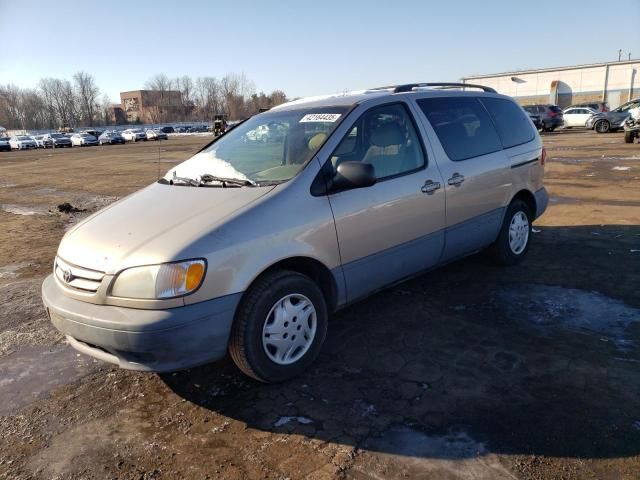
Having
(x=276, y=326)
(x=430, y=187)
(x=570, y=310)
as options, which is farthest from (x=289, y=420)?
(x=570, y=310)

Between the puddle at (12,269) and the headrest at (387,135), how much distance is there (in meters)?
4.74

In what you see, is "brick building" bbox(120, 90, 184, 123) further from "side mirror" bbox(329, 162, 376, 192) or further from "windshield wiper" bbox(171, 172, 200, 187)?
"side mirror" bbox(329, 162, 376, 192)

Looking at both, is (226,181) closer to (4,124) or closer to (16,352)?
(16,352)

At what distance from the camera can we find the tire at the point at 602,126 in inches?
1042

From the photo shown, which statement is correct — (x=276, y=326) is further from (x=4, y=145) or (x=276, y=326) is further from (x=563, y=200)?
(x=4, y=145)

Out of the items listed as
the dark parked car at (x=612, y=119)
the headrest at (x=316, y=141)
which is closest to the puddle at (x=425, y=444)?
the headrest at (x=316, y=141)

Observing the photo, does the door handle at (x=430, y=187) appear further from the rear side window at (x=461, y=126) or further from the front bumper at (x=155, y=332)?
the front bumper at (x=155, y=332)

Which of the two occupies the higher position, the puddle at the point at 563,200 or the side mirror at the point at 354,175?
the side mirror at the point at 354,175

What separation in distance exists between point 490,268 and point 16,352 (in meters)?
4.53

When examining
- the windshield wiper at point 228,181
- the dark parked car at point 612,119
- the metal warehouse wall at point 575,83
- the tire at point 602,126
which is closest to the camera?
the windshield wiper at point 228,181

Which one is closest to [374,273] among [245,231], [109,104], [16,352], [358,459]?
[245,231]

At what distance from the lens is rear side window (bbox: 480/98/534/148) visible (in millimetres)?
5109

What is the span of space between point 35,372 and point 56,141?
57.7 metres

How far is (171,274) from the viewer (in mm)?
2729
